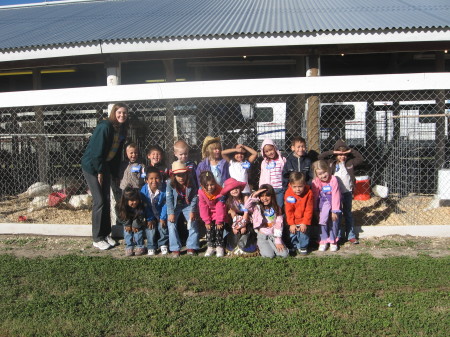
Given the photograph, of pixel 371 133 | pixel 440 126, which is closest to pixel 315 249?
pixel 440 126

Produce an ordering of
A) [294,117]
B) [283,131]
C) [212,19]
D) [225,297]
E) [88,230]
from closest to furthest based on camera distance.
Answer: [225,297]
[88,230]
[283,131]
[294,117]
[212,19]

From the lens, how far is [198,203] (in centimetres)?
496

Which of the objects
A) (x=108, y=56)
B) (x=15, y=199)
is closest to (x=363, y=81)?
(x=108, y=56)

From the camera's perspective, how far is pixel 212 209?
4.83 m

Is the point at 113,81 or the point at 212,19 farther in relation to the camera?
the point at 212,19

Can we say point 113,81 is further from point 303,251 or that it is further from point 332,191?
point 303,251

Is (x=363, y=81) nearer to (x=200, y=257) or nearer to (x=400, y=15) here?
(x=200, y=257)

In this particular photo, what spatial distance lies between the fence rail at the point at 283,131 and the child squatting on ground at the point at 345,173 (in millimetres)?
278

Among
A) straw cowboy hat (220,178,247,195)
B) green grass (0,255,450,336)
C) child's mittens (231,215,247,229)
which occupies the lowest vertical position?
green grass (0,255,450,336)

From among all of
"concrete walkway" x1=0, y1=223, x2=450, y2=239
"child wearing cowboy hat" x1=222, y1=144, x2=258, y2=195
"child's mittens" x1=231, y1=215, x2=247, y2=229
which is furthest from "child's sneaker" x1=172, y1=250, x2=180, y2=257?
"concrete walkway" x1=0, y1=223, x2=450, y2=239

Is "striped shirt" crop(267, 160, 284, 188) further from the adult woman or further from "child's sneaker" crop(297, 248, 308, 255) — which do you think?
the adult woman

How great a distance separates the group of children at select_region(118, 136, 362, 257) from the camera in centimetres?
475

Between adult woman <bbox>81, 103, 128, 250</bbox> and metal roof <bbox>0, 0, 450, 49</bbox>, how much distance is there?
2.09 m

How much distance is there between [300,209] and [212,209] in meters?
0.96
